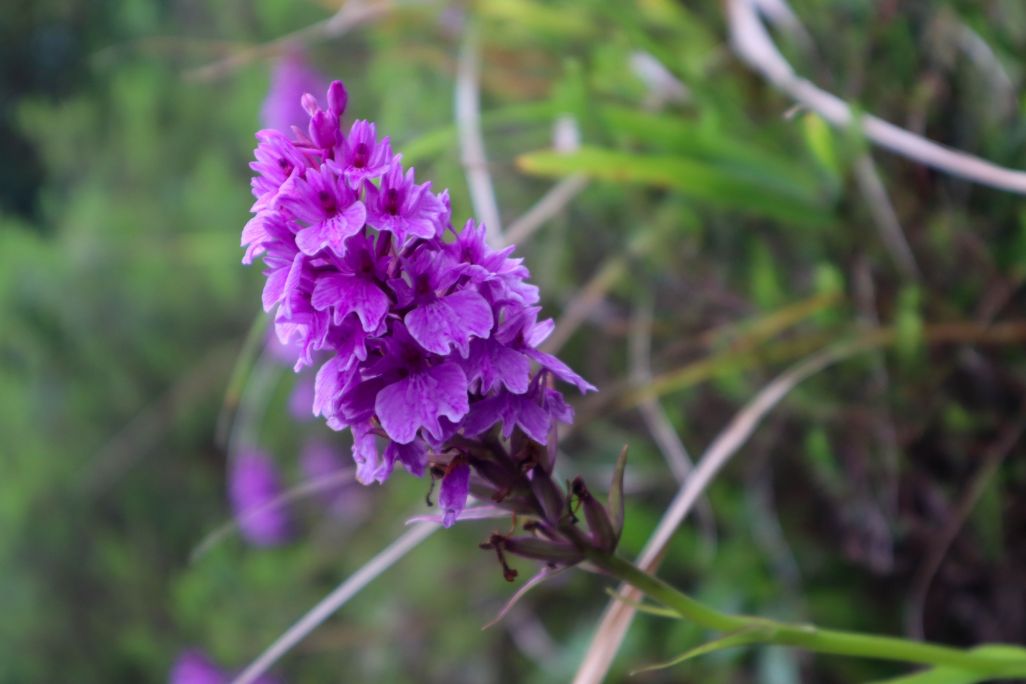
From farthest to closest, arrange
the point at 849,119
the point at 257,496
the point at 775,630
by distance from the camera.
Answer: the point at 257,496, the point at 849,119, the point at 775,630

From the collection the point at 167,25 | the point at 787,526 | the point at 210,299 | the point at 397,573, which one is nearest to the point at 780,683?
the point at 787,526

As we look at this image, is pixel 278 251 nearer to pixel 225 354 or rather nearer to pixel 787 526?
pixel 787 526

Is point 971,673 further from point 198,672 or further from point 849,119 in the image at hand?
point 198,672

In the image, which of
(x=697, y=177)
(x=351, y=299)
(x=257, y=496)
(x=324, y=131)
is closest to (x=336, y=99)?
(x=324, y=131)

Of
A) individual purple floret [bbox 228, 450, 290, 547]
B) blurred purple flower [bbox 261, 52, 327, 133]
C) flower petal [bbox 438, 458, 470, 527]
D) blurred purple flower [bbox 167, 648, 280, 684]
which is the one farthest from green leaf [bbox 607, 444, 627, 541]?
blurred purple flower [bbox 167, 648, 280, 684]

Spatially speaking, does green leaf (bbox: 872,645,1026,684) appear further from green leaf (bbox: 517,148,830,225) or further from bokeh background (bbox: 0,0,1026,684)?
green leaf (bbox: 517,148,830,225)

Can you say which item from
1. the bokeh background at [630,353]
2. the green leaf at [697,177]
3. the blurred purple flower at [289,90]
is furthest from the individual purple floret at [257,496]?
the green leaf at [697,177]

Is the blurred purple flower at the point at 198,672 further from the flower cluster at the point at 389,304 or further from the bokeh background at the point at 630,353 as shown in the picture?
the flower cluster at the point at 389,304
